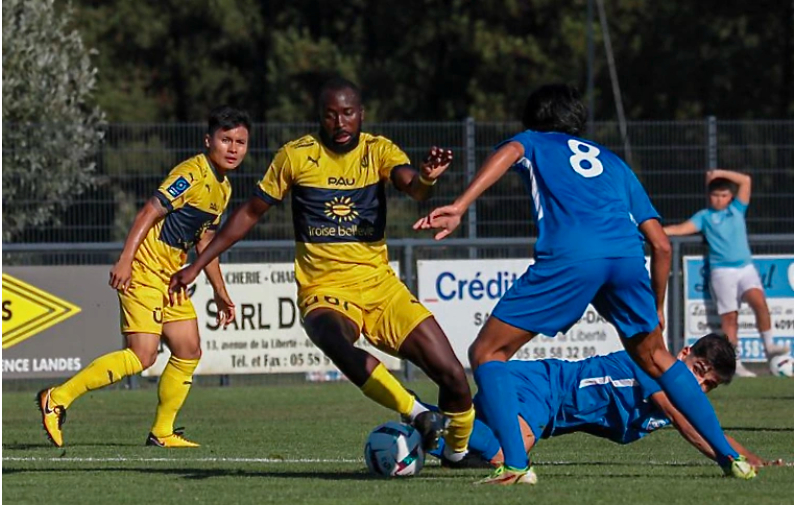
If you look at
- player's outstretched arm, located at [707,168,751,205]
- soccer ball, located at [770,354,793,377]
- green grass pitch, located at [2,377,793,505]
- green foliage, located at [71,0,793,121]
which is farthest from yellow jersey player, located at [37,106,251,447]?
green foliage, located at [71,0,793,121]

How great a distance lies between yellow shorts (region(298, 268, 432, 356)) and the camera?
29.5 feet

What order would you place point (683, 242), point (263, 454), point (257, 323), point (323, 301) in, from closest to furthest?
point (323, 301) < point (263, 454) < point (257, 323) < point (683, 242)

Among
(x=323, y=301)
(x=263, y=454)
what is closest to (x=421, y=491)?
(x=323, y=301)

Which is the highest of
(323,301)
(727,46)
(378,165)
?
(727,46)

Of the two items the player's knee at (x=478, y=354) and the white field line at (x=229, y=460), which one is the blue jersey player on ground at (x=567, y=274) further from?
the white field line at (x=229, y=460)

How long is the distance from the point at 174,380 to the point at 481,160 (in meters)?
7.97

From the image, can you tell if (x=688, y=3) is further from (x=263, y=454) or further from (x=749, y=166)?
(x=263, y=454)

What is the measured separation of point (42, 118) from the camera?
89.2 feet

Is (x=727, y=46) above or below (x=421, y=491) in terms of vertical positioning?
above


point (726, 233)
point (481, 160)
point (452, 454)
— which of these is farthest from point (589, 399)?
point (481, 160)

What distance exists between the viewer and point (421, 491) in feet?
26.4

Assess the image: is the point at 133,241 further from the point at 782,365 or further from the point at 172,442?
the point at 782,365

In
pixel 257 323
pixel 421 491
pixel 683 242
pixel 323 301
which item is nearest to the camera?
pixel 421 491

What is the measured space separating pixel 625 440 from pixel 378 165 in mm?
2084
